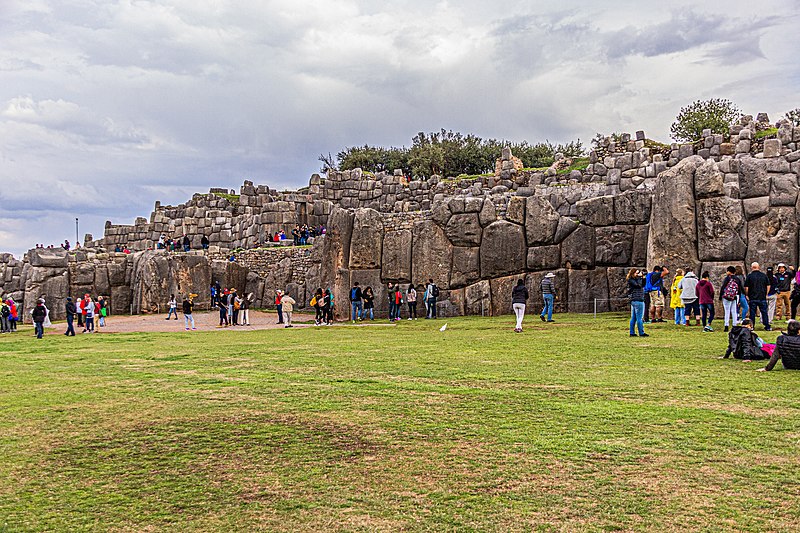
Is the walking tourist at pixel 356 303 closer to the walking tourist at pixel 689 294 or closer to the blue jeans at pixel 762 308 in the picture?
the walking tourist at pixel 689 294

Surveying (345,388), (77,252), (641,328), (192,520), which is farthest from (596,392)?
(77,252)

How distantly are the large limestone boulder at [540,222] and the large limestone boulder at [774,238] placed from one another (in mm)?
6019

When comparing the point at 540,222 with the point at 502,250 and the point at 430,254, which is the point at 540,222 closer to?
the point at 502,250

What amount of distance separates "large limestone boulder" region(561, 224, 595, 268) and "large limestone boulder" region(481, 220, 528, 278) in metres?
1.45

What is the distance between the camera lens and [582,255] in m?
23.3

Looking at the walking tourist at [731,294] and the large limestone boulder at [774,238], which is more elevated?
the large limestone boulder at [774,238]

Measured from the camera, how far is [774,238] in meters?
19.6

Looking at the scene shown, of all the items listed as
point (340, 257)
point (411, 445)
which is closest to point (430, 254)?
point (340, 257)

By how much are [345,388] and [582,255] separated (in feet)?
47.8

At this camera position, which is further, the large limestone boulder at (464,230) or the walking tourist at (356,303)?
the walking tourist at (356,303)

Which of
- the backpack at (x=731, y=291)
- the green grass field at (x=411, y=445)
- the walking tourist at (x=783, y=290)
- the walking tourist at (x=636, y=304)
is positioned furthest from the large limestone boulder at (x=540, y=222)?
the green grass field at (x=411, y=445)

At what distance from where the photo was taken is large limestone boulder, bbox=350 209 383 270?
1046 inches

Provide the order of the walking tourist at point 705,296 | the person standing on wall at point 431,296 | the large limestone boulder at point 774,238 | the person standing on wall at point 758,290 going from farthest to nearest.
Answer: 1. the person standing on wall at point 431,296
2. the large limestone boulder at point 774,238
3. the walking tourist at point 705,296
4. the person standing on wall at point 758,290

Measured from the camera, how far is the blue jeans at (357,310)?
84.4 feet
